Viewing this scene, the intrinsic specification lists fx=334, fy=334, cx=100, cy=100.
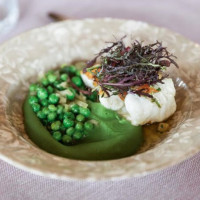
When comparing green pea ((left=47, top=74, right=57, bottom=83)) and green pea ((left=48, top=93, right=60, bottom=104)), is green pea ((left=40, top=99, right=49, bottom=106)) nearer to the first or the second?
green pea ((left=48, top=93, right=60, bottom=104))

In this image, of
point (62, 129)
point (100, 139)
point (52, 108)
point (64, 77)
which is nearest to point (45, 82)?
point (64, 77)

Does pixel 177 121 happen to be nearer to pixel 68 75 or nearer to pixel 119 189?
pixel 119 189

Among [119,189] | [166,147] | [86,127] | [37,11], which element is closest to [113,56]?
[86,127]

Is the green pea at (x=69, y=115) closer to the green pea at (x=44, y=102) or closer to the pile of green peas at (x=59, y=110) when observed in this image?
the pile of green peas at (x=59, y=110)

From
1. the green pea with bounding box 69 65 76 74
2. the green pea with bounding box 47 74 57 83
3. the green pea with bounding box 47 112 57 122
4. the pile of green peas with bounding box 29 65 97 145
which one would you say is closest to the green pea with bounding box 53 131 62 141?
the pile of green peas with bounding box 29 65 97 145

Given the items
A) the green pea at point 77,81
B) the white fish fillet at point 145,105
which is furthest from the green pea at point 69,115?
the green pea at point 77,81
